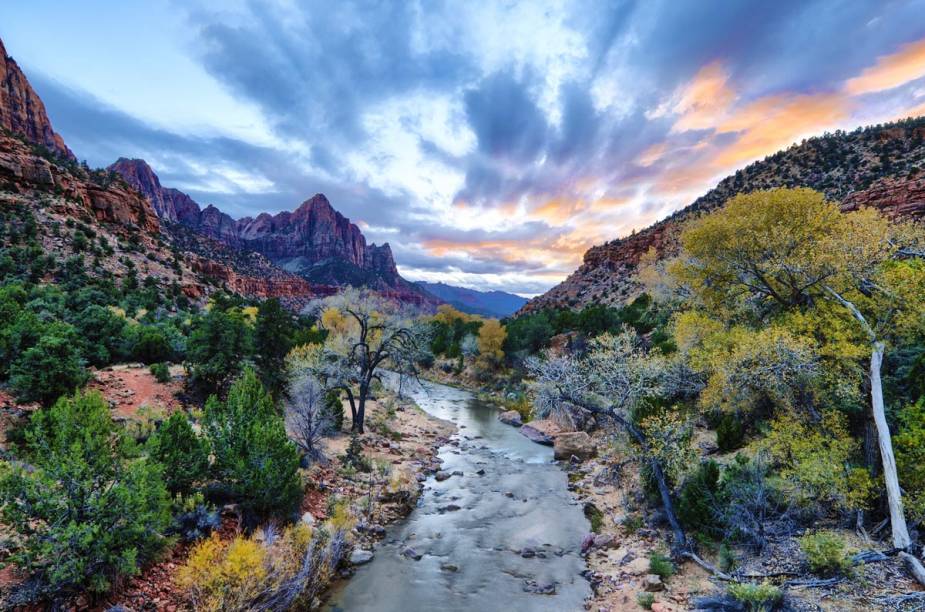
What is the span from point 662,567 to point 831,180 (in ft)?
211

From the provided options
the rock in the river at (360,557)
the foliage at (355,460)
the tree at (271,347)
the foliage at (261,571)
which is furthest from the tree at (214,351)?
the rock in the river at (360,557)

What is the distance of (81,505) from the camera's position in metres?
7.46

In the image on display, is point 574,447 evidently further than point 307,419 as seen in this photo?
Yes

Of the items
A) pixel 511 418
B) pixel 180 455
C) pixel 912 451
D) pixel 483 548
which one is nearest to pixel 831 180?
pixel 511 418

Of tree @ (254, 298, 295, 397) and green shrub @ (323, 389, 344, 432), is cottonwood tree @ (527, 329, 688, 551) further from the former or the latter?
tree @ (254, 298, 295, 397)

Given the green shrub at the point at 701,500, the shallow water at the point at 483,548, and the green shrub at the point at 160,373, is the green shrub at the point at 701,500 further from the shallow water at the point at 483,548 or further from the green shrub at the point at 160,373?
the green shrub at the point at 160,373

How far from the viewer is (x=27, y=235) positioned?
39375mm

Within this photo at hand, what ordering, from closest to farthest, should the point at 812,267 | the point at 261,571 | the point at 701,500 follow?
the point at 261,571
the point at 701,500
the point at 812,267

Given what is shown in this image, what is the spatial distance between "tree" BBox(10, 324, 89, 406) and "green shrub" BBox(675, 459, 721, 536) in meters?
19.3

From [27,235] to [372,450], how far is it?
147 feet

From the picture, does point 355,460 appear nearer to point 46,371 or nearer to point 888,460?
point 46,371

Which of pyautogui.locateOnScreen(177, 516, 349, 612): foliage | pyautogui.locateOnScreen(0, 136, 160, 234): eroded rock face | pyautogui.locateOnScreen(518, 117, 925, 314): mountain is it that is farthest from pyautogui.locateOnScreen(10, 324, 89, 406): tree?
pyautogui.locateOnScreen(518, 117, 925, 314): mountain

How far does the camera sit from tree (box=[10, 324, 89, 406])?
12148 millimetres

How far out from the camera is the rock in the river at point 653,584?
10317mm
